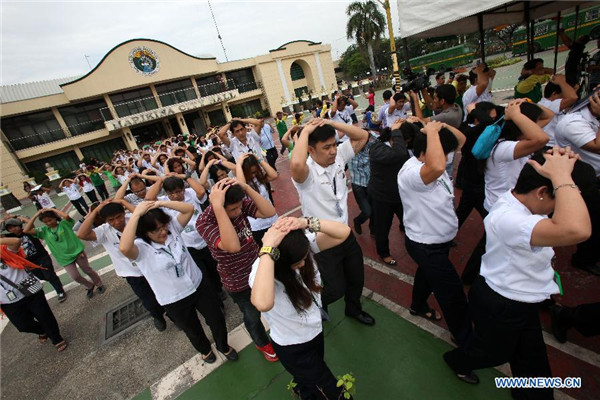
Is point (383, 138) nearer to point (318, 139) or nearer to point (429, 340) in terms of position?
point (318, 139)

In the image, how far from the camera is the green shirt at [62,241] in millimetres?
4324

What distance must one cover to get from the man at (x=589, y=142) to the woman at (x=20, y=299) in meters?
6.21

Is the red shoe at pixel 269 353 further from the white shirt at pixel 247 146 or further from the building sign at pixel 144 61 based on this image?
the building sign at pixel 144 61

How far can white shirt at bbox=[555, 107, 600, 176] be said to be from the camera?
257 cm

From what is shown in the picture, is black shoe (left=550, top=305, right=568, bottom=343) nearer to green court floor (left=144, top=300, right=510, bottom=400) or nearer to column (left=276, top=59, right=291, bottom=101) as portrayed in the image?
green court floor (left=144, top=300, right=510, bottom=400)

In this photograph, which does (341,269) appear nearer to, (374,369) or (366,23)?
(374,369)

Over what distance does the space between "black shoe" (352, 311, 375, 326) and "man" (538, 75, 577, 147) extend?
10.2 ft

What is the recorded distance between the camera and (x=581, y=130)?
258 centimetres

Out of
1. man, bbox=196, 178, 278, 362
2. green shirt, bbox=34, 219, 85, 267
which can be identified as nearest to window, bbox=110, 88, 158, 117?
green shirt, bbox=34, 219, 85, 267

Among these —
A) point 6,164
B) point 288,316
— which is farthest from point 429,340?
point 6,164

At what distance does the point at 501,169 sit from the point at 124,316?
5.21 meters

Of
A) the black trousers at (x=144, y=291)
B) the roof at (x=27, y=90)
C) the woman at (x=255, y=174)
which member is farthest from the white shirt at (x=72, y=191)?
the roof at (x=27, y=90)

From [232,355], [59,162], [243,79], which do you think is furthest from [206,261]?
[243,79]

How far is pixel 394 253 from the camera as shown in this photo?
12.9 feet
